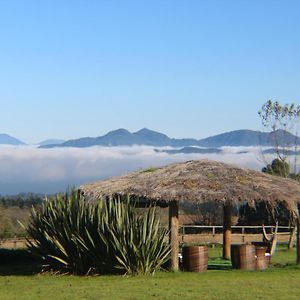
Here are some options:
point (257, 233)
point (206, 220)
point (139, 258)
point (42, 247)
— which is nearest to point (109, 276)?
point (139, 258)

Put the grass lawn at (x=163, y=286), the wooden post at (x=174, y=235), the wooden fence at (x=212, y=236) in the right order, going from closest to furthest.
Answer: the grass lawn at (x=163, y=286), the wooden post at (x=174, y=235), the wooden fence at (x=212, y=236)

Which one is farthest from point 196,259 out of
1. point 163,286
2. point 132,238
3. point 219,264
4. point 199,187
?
point 163,286

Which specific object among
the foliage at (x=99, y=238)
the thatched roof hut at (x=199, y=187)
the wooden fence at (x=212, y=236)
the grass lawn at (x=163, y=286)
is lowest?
the wooden fence at (x=212, y=236)

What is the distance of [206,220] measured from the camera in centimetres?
4128

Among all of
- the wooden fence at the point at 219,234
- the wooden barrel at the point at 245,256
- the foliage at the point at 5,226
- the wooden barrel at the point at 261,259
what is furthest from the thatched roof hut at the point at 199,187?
the foliage at the point at 5,226

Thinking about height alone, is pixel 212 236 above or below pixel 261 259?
below

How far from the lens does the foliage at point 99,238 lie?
18266mm

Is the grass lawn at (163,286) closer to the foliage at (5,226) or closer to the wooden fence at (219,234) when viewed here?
the wooden fence at (219,234)

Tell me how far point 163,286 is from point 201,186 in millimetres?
4051

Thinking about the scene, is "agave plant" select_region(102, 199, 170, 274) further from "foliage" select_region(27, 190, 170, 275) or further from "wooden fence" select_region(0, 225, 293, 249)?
"wooden fence" select_region(0, 225, 293, 249)

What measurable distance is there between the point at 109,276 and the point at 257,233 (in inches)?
778

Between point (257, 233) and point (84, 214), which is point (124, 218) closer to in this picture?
point (84, 214)

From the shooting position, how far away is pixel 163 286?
15898 millimetres

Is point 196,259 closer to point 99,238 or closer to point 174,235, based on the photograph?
point 174,235
